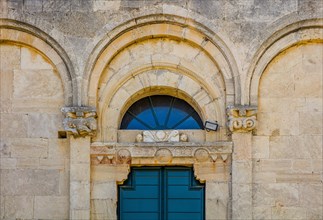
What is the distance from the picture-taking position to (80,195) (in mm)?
12180

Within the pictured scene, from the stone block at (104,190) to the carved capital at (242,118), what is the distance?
2.13 meters

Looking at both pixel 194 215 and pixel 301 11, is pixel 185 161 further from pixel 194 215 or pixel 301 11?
pixel 301 11

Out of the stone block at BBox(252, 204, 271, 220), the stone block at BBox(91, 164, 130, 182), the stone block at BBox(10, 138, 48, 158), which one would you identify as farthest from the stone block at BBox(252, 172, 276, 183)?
the stone block at BBox(10, 138, 48, 158)

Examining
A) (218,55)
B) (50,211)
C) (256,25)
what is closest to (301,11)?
(256,25)

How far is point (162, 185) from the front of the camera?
41.0 feet

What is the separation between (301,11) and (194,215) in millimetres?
3756

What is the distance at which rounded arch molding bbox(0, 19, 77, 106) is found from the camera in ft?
40.8

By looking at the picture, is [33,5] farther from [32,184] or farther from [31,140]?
[32,184]

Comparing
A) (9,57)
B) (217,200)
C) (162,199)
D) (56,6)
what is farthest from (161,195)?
(56,6)

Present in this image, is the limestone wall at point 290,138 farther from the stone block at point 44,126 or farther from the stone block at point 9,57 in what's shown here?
the stone block at point 9,57

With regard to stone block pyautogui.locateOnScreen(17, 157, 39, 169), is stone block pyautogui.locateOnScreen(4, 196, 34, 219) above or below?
below

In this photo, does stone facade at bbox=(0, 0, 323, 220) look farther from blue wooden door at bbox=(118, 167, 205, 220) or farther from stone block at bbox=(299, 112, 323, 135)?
blue wooden door at bbox=(118, 167, 205, 220)

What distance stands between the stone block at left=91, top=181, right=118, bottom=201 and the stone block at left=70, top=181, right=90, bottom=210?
5.8 inches

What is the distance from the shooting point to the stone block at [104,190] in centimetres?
1230
